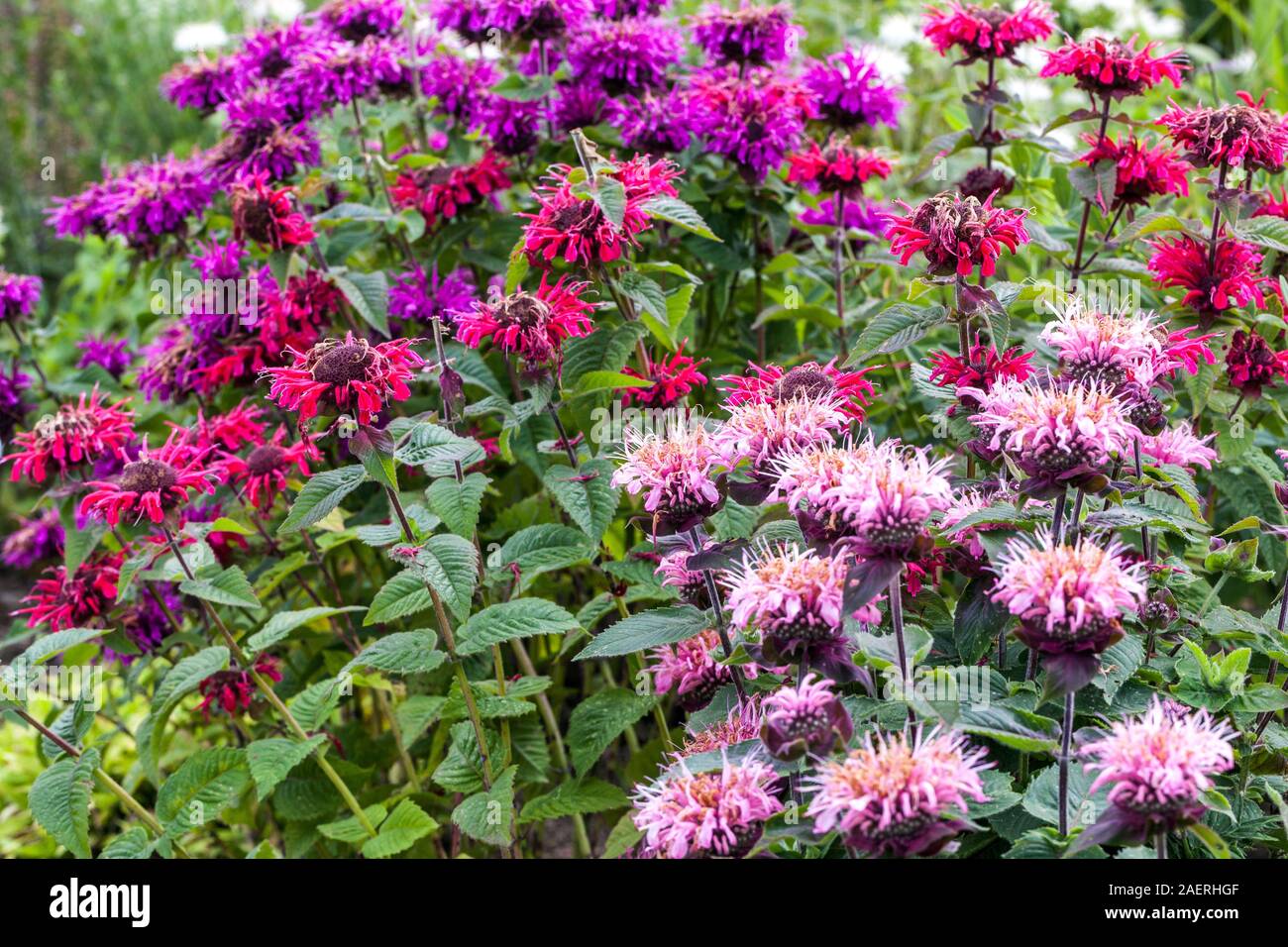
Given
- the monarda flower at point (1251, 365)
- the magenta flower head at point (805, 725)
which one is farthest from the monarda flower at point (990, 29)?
the magenta flower head at point (805, 725)

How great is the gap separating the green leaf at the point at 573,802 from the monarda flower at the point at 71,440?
37.1 inches

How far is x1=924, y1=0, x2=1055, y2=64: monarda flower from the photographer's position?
7.50 ft

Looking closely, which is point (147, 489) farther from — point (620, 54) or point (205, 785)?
point (620, 54)

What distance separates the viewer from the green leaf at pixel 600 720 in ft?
6.65

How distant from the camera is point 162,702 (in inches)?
Result: 82.2

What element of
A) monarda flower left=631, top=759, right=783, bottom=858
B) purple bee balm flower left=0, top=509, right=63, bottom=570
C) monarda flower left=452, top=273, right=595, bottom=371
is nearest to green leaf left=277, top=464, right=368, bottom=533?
monarda flower left=452, top=273, right=595, bottom=371

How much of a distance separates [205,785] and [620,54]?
1.58m

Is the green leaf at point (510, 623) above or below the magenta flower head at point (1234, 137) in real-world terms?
below

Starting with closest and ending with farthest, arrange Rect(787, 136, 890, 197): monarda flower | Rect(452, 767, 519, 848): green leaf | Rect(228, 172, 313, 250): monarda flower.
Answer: Rect(452, 767, 519, 848): green leaf < Rect(228, 172, 313, 250): monarda flower < Rect(787, 136, 890, 197): monarda flower

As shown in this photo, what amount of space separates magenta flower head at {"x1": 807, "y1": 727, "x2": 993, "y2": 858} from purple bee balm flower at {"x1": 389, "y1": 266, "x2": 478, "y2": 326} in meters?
1.38

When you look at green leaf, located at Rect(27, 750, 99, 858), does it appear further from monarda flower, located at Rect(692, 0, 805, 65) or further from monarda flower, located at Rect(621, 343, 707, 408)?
monarda flower, located at Rect(692, 0, 805, 65)

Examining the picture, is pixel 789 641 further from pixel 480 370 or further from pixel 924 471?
pixel 480 370

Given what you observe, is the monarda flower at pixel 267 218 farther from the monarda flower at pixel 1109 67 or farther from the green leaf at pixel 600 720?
the monarda flower at pixel 1109 67

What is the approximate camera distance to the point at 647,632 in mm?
1609
